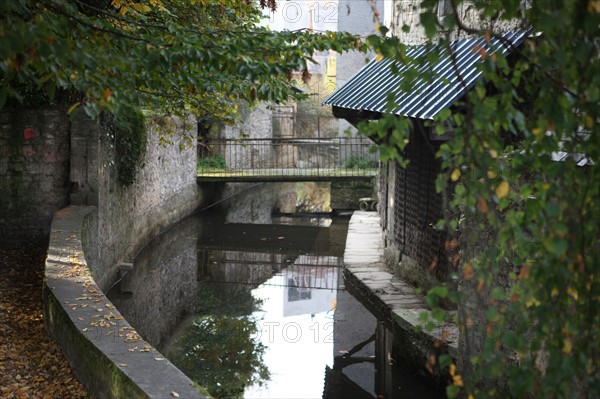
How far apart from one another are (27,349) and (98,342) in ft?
4.61

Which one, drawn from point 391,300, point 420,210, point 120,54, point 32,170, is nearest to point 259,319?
point 391,300

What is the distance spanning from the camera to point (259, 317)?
1058cm

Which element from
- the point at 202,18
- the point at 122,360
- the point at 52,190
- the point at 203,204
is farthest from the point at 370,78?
the point at 203,204

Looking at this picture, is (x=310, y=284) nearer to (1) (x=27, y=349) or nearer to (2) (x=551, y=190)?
(1) (x=27, y=349)

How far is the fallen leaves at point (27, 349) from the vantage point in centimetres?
554

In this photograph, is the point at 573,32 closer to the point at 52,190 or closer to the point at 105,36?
the point at 105,36

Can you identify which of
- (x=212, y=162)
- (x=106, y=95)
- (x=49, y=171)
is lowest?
(x=49, y=171)

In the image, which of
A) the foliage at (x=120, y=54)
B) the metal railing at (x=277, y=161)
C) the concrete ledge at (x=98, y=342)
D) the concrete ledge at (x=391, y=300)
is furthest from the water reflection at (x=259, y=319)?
the foliage at (x=120, y=54)

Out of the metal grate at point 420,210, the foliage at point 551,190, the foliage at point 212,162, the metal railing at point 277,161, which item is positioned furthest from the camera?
the foliage at point 212,162

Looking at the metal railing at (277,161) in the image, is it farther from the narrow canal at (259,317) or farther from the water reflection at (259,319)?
the water reflection at (259,319)

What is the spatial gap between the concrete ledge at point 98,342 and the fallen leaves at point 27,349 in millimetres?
105

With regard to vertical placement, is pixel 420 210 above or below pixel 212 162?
below

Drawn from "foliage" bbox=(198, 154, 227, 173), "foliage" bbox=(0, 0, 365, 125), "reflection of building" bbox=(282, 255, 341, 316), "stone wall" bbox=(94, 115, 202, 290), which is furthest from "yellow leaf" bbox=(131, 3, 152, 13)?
"foliage" bbox=(198, 154, 227, 173)

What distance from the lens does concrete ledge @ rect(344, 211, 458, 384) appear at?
7688 mm
